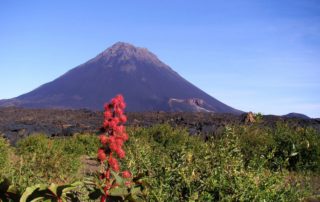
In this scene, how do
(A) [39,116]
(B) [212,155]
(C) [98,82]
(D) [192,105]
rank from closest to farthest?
(B) [212,155], (A) [39,116], (D) [192,105], (C) [98,82]

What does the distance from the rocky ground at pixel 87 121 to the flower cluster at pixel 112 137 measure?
1742cm

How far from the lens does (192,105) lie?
6260 inches

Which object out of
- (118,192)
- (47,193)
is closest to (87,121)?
(47,193)

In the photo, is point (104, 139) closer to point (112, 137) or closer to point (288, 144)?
point (112, 137)

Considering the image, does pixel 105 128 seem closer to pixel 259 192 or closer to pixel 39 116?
pixel 259 192

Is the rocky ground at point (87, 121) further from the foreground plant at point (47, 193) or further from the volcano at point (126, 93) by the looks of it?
the volcano at point (126, 93)

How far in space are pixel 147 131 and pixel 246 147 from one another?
18.8ft

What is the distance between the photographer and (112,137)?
3.21m

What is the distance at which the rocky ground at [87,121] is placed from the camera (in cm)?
2468

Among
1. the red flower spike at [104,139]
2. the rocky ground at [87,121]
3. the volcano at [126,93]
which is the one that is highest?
the volcano at [126,93]

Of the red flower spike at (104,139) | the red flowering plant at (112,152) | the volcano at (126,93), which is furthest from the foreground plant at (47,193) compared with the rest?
the volcano at (126,93)

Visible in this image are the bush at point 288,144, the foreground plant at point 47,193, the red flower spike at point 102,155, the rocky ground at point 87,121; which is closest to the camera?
the red flower spike at point 102,155

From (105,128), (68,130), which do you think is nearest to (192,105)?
(68,130)

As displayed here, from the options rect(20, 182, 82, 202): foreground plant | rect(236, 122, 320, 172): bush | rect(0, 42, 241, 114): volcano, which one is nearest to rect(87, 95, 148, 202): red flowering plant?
rect(20, 182, 82, 202): foreground plant
